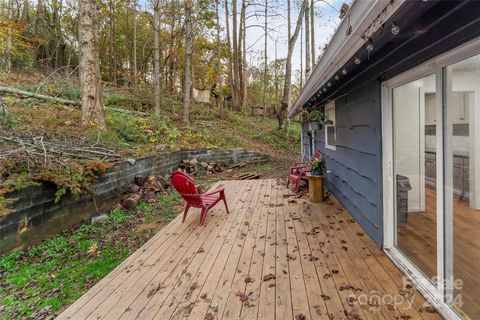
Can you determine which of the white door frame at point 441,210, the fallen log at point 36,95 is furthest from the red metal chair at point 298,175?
the fallen log at point 36,95

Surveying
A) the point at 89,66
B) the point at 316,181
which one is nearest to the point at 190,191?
the point at 316,181

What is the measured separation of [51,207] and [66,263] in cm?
99

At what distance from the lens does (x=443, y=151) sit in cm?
177

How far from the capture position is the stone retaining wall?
9.91 ft

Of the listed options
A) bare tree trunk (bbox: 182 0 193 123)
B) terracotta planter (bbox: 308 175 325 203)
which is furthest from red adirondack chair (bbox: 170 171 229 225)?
bare tree trunk (bbox: 182 0 193 123)

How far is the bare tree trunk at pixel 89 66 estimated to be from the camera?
5.59 metres

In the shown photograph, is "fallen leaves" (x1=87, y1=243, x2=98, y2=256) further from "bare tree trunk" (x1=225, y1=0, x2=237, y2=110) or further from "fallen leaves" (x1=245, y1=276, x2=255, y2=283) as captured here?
"bare tree trunk" (x1=225, y1=0, x2=237, y2=110)

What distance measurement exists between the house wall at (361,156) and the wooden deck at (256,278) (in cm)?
31

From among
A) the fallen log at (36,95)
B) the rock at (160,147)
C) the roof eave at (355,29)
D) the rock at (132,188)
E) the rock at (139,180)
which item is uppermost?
the fallen log at (36,95)

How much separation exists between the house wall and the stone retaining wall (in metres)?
4.05

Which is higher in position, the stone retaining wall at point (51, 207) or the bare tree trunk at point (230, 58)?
the bare tree trunk at point (230, 58)

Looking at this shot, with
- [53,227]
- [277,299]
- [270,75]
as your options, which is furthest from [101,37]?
[277,299]

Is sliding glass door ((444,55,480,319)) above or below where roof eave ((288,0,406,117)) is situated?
below

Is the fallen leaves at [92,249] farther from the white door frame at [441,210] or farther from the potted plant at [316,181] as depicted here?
the potted plant at [316,181]
